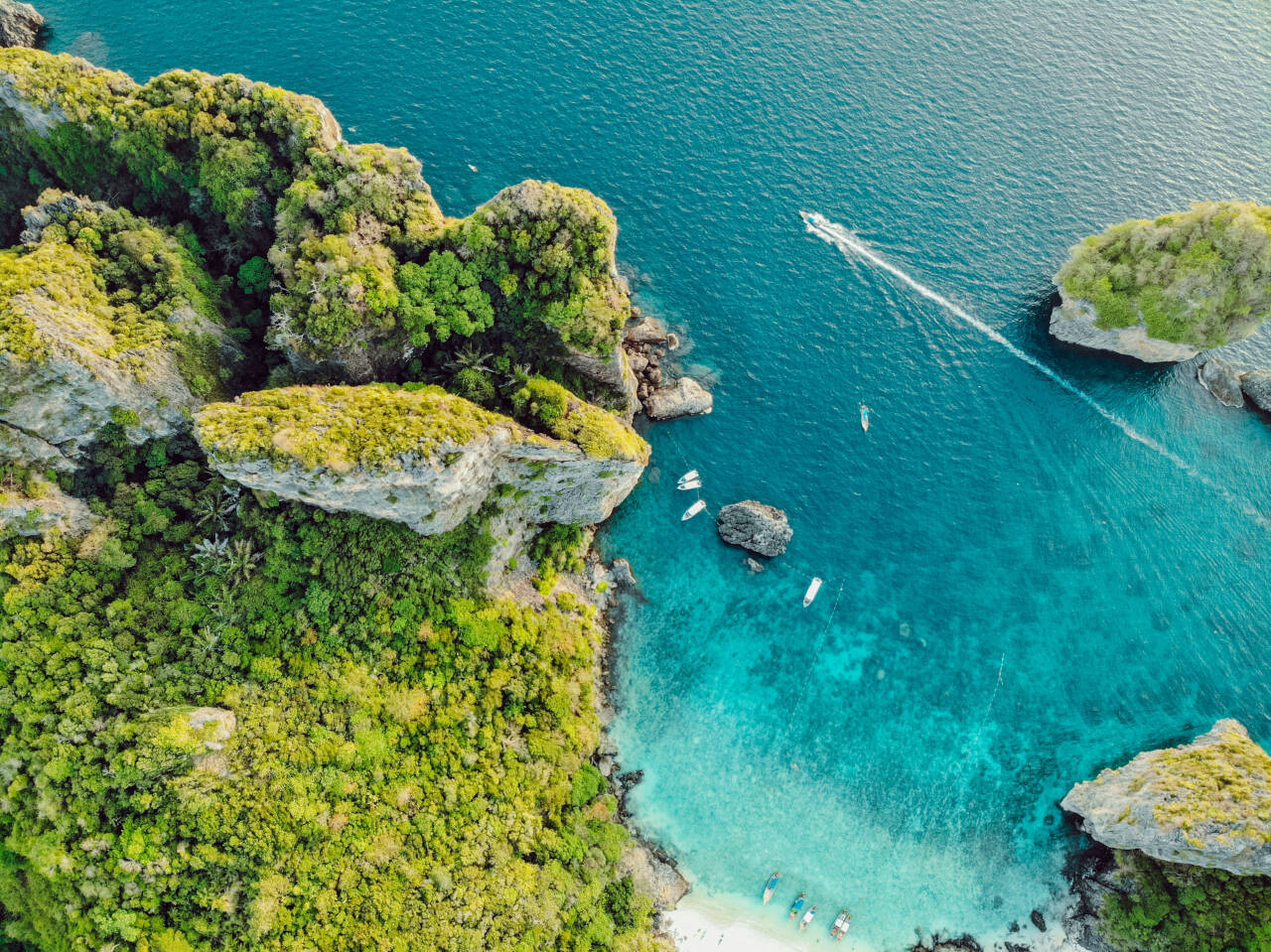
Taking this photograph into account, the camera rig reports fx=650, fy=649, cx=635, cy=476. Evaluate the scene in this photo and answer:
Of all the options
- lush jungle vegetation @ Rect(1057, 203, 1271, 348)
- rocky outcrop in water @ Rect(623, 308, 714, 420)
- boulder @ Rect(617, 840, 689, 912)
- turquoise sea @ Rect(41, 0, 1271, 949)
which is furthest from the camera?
rocky outcrop in water @ Rect(623, 308, 714, 420)

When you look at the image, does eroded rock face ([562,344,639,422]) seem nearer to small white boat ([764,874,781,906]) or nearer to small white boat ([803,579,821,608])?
small white boat ([803,579,821,608])

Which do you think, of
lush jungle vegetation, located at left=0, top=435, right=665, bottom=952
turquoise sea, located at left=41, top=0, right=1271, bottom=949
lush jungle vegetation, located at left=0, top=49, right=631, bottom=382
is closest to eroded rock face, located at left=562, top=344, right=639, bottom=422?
lush jungle vegetation, located at left=0, top=49, right=631, bottom=382

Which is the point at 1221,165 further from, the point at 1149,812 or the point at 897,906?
the point at 897,906

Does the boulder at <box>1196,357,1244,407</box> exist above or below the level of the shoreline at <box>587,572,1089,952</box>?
above

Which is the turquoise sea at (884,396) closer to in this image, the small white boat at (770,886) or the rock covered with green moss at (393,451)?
the small white boat at (770,886)

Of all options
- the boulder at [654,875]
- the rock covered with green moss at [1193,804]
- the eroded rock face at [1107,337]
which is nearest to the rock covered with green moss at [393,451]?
the boulder at [654,875]

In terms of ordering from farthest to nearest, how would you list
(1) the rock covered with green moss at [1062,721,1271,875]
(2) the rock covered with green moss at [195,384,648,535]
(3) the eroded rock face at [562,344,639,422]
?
1. (3) the eroded rock face at [562,344,639,422]
2. (1) the rock covered with green moss at [1062,721,1271,875]
3. (2) the rock covered with green moss at [195,384,648,535]

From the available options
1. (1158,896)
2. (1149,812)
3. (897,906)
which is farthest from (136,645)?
(1158,896)
